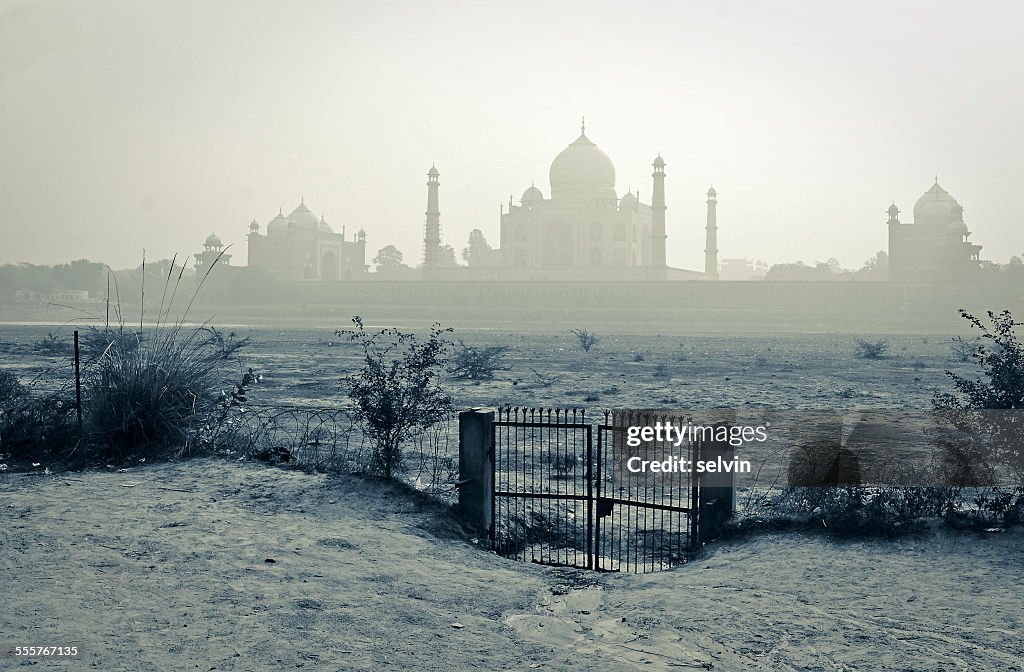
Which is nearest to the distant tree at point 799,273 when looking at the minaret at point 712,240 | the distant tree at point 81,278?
the minaret at point 712,240

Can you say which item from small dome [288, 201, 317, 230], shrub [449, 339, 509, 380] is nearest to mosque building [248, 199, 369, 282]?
small dome [288, 201, 317, 230]

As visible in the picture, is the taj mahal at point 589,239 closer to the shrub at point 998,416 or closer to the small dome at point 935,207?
the small dome at point 935,207

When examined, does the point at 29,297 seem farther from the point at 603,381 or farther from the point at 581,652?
the point at 581,652

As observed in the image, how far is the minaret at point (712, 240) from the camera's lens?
4575 cm

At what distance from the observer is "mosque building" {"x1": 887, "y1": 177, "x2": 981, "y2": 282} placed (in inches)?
1473

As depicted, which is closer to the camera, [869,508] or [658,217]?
Answer: [869,508]

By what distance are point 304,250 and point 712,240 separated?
2208 centimetres

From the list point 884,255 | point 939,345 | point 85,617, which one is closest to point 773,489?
point 85,617

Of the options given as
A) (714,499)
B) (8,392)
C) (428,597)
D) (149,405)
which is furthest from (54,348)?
(428,597)

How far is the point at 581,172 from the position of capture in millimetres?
44344

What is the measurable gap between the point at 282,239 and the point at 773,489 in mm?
47538

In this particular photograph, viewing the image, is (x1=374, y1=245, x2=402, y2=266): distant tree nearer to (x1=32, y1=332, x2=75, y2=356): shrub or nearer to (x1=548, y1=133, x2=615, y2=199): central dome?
(x1=548, y1=133, x2=615, y2=199): central dome

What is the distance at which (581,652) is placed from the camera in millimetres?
2850

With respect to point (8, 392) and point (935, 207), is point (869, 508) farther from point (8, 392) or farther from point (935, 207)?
point (935, 207)
